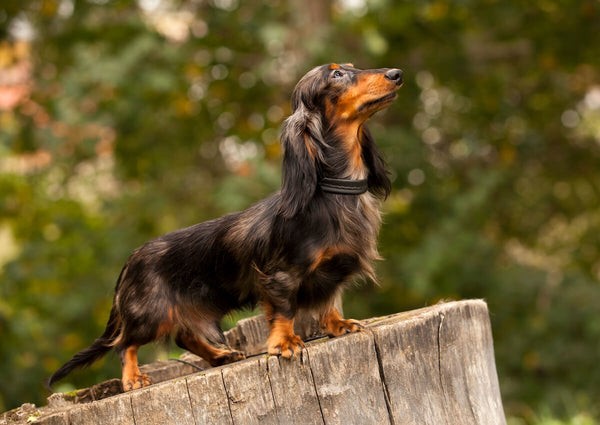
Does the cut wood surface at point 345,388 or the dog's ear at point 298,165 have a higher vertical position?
the dog's ear at point 298,165

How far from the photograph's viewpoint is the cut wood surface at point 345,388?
3088 millimetres

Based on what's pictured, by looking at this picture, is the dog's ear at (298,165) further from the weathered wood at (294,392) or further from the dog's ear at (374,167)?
the weathered wood at (294,392)

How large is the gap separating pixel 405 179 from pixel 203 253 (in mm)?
4472

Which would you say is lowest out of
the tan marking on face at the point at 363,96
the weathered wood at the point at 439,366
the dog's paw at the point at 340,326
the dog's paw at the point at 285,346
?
the weathered wood at the point at 439,366

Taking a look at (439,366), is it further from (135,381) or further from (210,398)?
(135,381)

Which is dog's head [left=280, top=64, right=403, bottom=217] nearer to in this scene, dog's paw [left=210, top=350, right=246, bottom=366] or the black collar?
the black collar

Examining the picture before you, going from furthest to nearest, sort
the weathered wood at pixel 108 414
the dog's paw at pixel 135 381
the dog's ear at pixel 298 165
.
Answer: the dog's paw at pixel 135 381 → the dog's ear at pixel 298 165 → the weathered wood at pixel 108 414

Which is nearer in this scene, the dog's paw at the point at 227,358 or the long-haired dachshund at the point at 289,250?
the long-haired dachshund at the point at 289,250

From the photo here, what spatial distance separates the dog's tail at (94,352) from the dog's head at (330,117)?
1.06 meters

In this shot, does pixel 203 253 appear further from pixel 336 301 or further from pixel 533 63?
pixel 533 63

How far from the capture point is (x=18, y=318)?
7746 mm

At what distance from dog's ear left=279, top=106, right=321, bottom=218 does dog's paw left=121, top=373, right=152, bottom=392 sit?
0.91 m

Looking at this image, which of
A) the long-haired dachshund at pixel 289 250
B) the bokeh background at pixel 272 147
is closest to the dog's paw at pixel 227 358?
the long-haired dachshund at pixel 289 250

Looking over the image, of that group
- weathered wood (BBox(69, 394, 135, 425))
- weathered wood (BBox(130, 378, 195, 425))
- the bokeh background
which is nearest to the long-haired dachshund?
weathered wood (BBox(130, 378, 195, 425))
